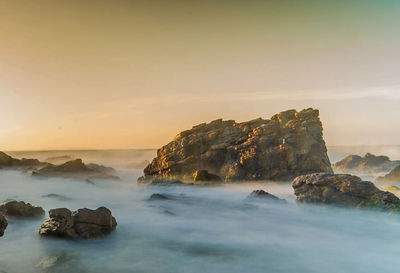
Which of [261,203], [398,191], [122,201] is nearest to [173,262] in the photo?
[261,203]

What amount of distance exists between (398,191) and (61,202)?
22941 millimetres

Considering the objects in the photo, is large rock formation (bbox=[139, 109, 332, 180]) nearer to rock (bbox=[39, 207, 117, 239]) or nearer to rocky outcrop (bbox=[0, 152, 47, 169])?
rock (bbox=[39, 207, 117, 239])

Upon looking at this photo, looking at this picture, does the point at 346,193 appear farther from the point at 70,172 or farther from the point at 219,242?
the point at 70,172

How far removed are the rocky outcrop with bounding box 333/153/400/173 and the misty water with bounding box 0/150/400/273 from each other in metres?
28.9

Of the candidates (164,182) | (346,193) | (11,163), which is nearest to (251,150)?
(164,182)

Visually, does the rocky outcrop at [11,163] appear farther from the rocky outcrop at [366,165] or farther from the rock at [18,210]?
the rocky outcrop at [366,165]

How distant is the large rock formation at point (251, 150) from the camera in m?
27.5

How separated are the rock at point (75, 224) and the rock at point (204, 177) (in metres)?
16.9

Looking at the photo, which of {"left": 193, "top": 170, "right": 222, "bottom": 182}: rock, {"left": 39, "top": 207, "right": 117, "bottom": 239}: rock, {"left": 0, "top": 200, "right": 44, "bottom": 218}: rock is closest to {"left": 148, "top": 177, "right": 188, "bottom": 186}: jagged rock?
{"left": 193, "top": 170, "right": 222, "bottom": 182}: rock

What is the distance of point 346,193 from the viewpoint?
16156 millimetres

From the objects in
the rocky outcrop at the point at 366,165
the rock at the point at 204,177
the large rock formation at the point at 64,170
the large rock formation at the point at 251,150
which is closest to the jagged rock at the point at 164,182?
the large rock formation at the point at 251,150

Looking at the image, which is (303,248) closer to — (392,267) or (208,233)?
(392,267)

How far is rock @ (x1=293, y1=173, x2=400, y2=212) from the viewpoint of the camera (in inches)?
603

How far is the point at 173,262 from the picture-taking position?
9289 millimetres
